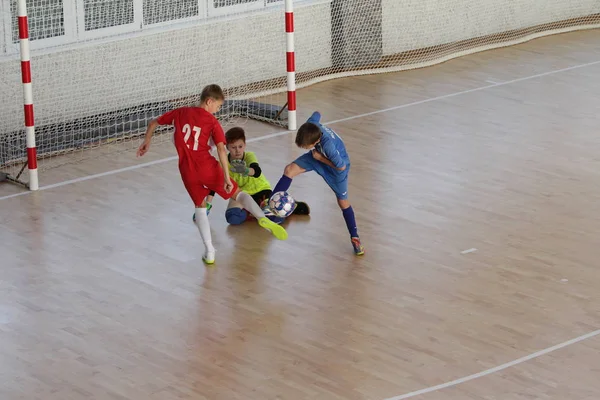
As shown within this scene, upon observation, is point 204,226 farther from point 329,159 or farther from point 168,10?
point 168,10

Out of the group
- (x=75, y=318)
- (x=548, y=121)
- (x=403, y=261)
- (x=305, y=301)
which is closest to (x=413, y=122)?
(x=548, y=121)

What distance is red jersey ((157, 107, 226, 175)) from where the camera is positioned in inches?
316

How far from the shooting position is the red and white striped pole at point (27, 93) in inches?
386

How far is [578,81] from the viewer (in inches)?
530

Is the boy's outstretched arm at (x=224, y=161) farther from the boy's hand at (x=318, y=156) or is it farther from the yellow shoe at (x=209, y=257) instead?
the boy's hand at (x=318, y=156)

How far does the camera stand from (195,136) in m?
8.05

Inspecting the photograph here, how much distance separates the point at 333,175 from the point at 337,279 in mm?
825

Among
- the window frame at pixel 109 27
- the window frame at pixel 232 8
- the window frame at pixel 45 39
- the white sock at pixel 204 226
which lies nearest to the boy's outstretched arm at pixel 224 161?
the white sock at pixel 204 226

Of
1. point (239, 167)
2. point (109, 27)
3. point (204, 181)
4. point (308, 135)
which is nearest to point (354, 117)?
point (109, 27)

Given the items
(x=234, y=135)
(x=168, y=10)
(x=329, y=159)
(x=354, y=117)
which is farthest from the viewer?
(x=168, y=10)

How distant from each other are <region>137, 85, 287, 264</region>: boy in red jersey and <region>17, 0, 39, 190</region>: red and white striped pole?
204 cm

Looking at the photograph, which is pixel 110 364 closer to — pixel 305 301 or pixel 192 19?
pixel 305 301

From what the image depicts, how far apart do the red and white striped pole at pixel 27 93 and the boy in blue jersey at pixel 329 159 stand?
2705 mm

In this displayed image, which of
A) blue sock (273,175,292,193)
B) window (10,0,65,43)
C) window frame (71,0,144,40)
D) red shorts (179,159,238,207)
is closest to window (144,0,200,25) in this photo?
window frame (71,0,144,40)
